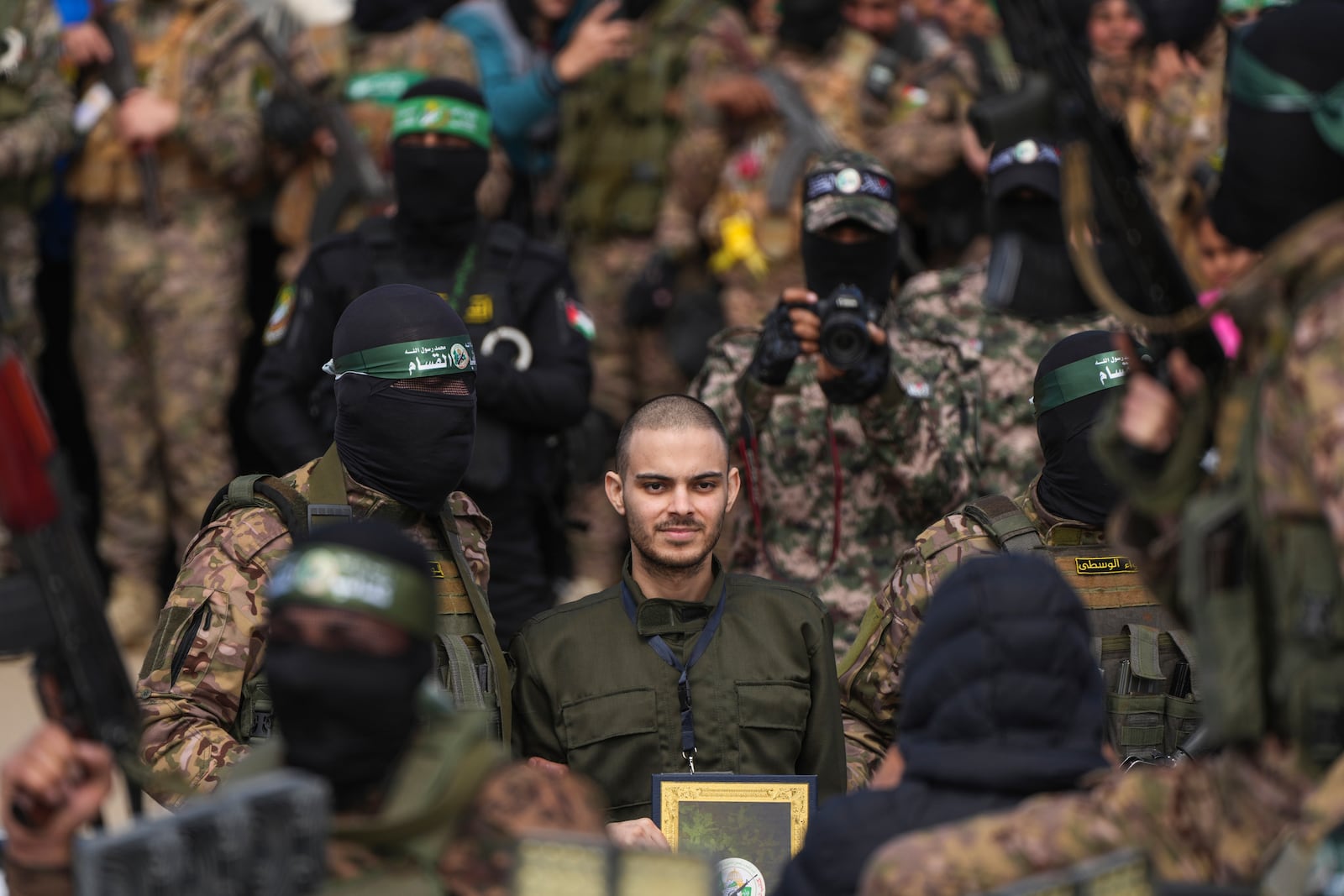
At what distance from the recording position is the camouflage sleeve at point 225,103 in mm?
9523

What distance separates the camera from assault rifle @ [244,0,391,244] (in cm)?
927

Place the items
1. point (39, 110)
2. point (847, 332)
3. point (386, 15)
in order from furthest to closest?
point (386, 15) < point (39, 110) < point (847, 332)

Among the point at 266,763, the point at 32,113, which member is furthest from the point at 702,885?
the point at 32,113

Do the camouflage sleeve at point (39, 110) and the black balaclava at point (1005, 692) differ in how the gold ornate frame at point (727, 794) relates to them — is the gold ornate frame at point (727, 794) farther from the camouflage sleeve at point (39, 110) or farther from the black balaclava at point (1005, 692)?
the camouflage sleeve at point (39, 110)

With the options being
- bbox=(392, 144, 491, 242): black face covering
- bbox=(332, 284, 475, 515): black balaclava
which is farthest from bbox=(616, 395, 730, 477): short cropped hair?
bbox=(392, 144, 491, 242): black face covering

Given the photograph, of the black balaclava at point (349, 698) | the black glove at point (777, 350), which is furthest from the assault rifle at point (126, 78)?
the black balaclava at point (349, 698)

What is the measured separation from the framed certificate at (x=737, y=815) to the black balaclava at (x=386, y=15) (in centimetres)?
626

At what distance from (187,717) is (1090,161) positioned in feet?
7.58

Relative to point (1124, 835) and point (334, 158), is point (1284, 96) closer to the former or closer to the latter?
point (1124, 835)

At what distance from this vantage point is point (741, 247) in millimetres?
9617

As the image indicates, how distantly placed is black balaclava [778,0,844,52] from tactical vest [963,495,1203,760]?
4.89m

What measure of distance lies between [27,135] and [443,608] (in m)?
5.04

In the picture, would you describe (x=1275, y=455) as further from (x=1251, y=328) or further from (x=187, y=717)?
(x=187, y=717)

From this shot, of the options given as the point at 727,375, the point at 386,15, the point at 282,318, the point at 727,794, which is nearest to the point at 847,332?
the point at 727,375
